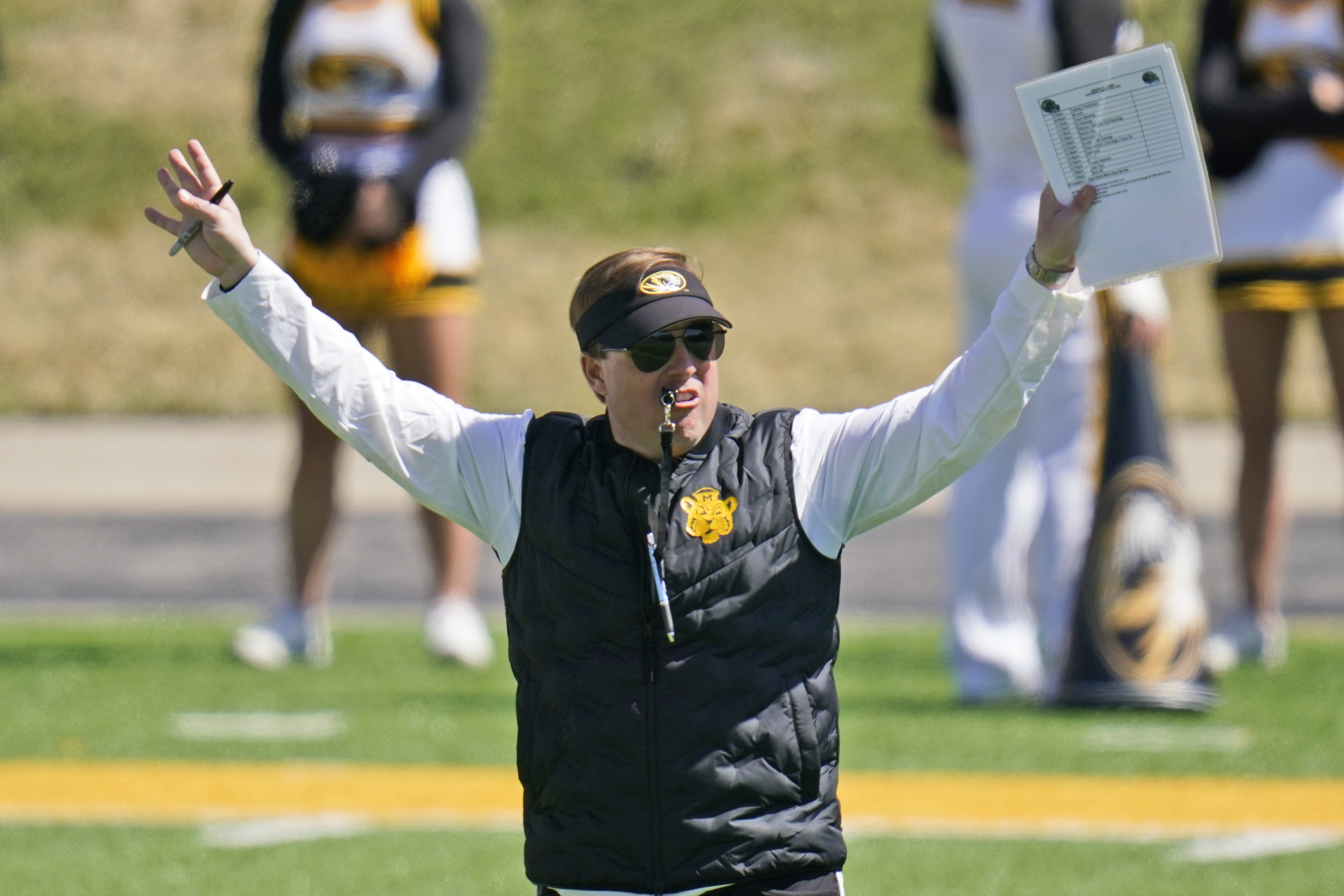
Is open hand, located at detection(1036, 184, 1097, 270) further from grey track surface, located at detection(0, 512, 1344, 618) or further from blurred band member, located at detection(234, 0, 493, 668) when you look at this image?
grey track surface, located at detection(0, 512, 1344, 618)

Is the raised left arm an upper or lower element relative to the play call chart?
lower

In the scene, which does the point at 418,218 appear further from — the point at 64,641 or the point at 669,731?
the point at 669,731

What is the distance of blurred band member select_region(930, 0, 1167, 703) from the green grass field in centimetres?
22

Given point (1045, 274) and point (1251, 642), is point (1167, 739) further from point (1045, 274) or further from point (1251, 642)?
point (1045, 274)

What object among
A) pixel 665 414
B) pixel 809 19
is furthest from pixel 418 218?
pixel 809 19

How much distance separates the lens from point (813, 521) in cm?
297

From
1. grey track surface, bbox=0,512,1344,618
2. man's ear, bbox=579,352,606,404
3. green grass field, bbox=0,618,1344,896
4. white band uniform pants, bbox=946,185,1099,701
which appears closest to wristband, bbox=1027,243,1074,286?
man's ear, bbox=579,352,606,404

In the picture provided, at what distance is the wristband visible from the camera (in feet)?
9.37

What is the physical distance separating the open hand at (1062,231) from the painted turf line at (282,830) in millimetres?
2593

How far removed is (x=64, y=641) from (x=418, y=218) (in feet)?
7.19

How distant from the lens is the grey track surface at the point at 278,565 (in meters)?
9.20

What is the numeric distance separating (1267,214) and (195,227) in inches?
179

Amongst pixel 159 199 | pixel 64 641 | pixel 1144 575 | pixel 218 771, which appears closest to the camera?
pixel 218 771

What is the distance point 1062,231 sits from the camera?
283 cm
